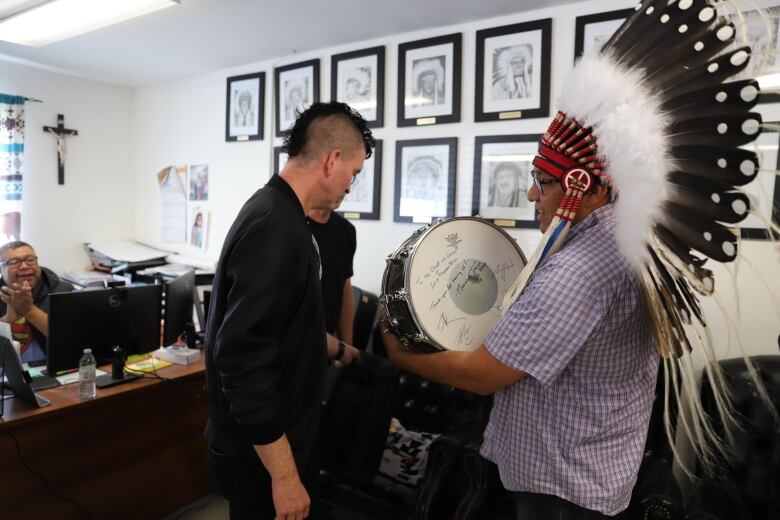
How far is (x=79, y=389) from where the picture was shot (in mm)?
2082

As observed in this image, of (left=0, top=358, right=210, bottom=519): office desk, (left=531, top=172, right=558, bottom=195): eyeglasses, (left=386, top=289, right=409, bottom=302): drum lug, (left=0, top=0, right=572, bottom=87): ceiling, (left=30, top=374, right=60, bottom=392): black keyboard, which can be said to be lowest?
(left=0, top=358, right=210, bottom=519): office desk

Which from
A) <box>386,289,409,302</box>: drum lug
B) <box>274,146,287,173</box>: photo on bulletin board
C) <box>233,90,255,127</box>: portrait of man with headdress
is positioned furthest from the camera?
<box>233,90,255,127</box>: portrait of man with headdress

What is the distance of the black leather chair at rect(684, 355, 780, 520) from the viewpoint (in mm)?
1850

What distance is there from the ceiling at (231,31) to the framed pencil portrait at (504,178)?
672 mm

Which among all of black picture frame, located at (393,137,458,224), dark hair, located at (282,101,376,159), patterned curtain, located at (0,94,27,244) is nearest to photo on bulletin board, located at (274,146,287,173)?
black picture frame, located at (393,137,458,224)

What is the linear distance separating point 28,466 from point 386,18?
2.67 metres

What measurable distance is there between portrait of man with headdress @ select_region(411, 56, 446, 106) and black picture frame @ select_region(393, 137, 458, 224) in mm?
230

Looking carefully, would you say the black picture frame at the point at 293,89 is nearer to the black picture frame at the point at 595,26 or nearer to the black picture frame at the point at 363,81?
the black picture frame at the point at 363,81

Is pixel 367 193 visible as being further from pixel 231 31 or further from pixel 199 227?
pixel 199 227

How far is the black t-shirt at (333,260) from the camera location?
2.35 metres

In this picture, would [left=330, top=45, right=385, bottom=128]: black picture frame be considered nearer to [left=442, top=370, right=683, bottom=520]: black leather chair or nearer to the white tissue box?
the white tissue box

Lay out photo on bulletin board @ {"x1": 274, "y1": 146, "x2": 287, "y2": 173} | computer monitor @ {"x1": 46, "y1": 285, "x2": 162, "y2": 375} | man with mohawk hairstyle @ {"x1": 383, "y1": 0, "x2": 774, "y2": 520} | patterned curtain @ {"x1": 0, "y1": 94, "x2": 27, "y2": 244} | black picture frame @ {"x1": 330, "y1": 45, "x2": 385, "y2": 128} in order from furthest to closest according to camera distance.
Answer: patterned curtain @ {"x1": 0, "y1": 94, "x2": 27, "y2": 244} < photo on bulletin board @ {"x1": 274, "y1": 146, "x2": 287, "y2": 173} < black picture frame @ {"x1": 330, "y1": 45, "x2": 385, "y2": 128} < computer monitor @ {"x1": 46, "y1": 285, "x2": 162, "y2": 375} < man with mohawk hairstyle @ {"x1": 383, "y1": 0, "x2": 774, "y2": 520}

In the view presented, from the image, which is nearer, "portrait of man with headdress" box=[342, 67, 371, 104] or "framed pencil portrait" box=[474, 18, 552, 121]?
"framed pencil portrait" box=[474, 18, 552, 121]

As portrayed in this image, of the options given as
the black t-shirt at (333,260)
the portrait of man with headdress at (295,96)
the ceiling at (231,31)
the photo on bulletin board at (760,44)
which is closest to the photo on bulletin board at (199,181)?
the ceiling at (231,31)
